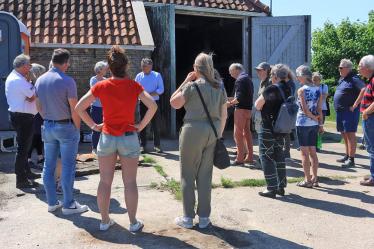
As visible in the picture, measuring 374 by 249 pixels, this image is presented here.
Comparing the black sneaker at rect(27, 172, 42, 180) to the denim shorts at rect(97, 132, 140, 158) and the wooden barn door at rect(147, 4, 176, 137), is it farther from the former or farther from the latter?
the wooden barn door at rect(147, 4, 176, 137)

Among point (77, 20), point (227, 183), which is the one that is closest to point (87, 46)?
point (77, 20)

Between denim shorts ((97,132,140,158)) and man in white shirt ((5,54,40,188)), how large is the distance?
2.18 meters

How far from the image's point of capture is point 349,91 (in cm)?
808

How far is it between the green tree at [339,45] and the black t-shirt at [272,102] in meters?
32.5

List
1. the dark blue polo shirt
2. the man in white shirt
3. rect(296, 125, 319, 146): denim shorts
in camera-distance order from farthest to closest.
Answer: the dark blue polo shirt
rect(296, 125, 319, 146): denim shorts
the man in white shirt

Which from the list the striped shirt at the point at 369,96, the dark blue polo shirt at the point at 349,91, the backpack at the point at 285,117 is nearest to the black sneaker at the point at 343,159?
the dark blue polo shirt at the point at 349,91

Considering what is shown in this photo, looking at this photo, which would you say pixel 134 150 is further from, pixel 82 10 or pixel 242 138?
pixel 82 10

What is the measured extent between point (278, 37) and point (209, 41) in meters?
4.07

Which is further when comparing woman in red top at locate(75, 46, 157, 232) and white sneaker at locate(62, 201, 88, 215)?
white sneaker at locate(62, 201, 88, 215)

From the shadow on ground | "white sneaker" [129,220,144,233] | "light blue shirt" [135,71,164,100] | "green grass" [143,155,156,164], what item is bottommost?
the shadow on ground

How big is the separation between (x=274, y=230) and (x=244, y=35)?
875cm

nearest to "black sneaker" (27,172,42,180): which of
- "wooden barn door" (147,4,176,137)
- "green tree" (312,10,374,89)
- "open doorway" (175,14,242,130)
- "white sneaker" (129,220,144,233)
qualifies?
→ "white sneaker" (129,220,144,233)

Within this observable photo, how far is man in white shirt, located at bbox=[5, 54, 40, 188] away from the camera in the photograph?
6188 millimetres

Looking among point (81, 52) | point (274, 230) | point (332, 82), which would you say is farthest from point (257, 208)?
point (332, 82)
